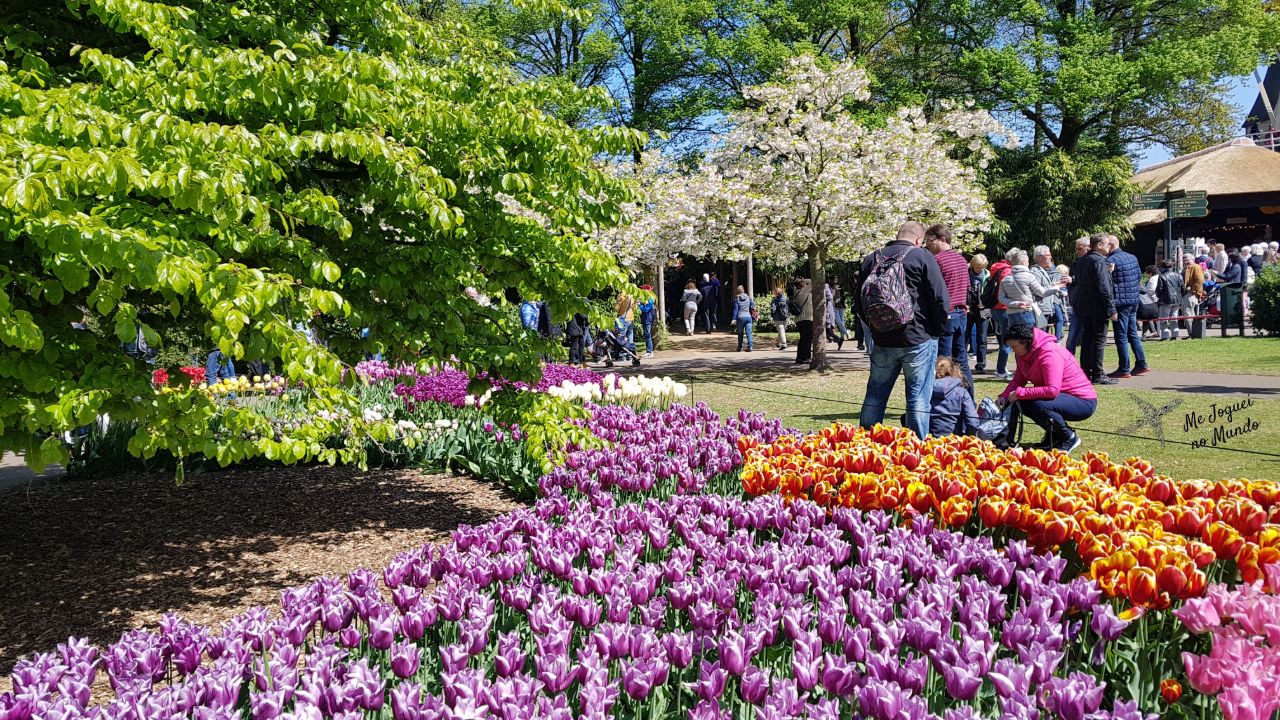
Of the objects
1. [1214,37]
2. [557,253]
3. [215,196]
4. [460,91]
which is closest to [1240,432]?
[557,253]

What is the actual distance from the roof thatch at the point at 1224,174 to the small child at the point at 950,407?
2956 cm

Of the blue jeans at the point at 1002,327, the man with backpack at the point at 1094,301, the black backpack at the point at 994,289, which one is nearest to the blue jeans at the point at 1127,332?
the man with backpack at the point at 1094,301

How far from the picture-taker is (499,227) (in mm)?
4941

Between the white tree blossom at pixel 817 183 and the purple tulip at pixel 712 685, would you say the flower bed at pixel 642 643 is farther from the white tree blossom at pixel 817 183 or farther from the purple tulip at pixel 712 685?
the white tree blossom at pixel 817 183

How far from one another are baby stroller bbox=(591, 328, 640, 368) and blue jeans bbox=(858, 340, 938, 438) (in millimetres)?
11156

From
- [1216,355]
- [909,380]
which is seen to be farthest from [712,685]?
[1216,355]

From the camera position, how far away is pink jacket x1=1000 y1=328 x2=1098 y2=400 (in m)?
7.09

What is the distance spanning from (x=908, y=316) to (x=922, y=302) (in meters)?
0.26

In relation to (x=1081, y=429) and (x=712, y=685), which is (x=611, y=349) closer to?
(x=1081, y=429)

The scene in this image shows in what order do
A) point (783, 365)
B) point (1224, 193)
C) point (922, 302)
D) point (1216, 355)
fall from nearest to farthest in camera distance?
point (922, 302) → point (1216, 355) → point (783, 365) → point (1224, 193)

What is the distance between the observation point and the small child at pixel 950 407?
24.7ft

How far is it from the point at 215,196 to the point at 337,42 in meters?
3.84

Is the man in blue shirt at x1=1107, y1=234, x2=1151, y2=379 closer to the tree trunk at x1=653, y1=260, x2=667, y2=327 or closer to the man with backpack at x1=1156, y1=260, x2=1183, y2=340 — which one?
the man with backpack at x1=1156, y1=260, x2=1183, y2=340

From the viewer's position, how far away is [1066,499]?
3400 millimetres
